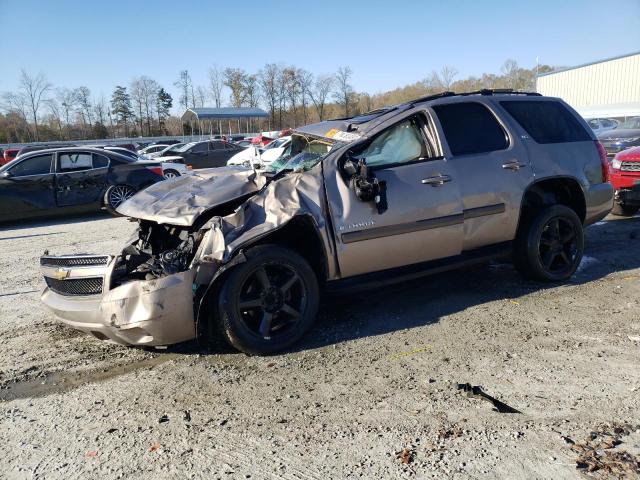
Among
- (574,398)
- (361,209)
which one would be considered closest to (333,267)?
(361,209)

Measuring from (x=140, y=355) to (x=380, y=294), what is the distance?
94.0 inches

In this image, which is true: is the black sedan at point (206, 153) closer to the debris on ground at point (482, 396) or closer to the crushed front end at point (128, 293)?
the crushed front end at point (128, 293)

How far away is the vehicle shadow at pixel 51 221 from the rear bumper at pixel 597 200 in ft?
30.4

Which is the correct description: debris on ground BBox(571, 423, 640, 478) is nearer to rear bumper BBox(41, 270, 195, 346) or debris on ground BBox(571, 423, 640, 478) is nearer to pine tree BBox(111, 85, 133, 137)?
rear bumper BBox(41, 270, 195, 346)

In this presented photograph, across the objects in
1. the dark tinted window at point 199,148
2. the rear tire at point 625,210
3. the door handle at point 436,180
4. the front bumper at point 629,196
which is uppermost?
the dark tinted window at point 199,148

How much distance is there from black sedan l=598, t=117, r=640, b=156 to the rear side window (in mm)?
8952

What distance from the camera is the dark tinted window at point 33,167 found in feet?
34.3

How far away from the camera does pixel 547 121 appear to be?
215 inches

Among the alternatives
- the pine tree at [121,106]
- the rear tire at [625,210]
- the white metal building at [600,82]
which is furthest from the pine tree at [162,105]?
the rear tire at [625,210]

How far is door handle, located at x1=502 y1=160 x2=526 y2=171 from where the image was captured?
4961mm

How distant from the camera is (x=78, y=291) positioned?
160 inches

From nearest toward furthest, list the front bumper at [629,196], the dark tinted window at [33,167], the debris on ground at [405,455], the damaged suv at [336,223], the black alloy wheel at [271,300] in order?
the debris on ground at [405,455]
the damaged suv at [336,223]
the black alloy wheel at [271,300]
the front bumper at [629,196]
the dark tinted window at [33,167]

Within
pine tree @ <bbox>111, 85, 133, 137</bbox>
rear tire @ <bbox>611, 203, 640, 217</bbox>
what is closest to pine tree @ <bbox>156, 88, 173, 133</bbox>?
pine tree @ <bbox>111, 85, 133, 137</bbox>

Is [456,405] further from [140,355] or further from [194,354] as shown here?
[140,355]
